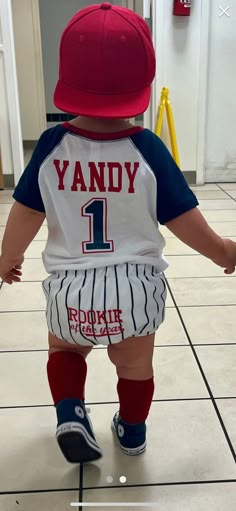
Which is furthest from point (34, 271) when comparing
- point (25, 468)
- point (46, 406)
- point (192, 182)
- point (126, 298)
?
point (192, 182)

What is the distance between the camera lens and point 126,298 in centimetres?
91

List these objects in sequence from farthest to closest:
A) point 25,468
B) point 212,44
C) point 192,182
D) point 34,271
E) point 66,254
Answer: point 192,182 < point 212,44 < point 34,271 < point 25,468 < point 66,254

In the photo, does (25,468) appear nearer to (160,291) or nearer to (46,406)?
(46,406)

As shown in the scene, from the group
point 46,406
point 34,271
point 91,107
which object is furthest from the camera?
point 34,271

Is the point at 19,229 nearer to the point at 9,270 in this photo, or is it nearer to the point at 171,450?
the point at 9,270

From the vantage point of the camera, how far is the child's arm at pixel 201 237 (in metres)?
0.92

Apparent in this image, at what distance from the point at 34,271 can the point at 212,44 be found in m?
1.86

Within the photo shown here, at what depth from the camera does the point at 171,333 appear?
5.14ft

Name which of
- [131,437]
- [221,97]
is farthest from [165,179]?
[221,97]

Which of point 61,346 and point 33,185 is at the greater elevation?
point 33,185

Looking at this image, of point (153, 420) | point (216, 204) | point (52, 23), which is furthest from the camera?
point (52, 23)

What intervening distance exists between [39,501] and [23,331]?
0.67 m

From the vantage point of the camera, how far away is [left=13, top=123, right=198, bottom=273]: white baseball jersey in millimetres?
872

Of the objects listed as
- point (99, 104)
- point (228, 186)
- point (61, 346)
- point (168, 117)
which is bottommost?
point (228, 186)
